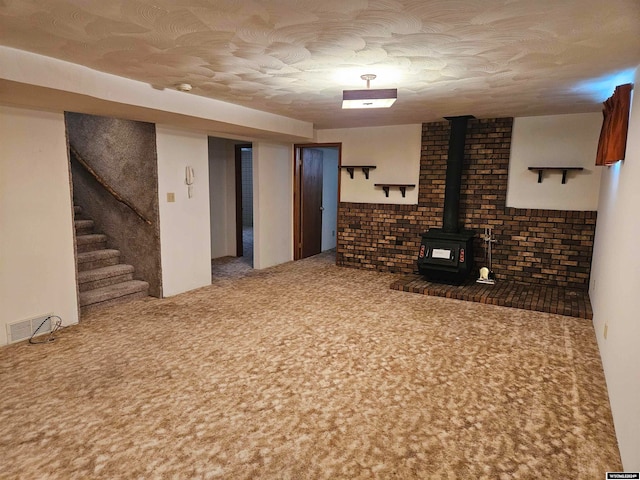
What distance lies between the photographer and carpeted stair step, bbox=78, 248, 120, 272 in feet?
14.2

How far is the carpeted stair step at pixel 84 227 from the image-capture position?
4676 mm

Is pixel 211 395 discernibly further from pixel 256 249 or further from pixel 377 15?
pixel 256 249

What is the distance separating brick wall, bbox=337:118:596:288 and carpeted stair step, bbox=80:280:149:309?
3.12 m

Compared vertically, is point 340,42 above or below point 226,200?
above

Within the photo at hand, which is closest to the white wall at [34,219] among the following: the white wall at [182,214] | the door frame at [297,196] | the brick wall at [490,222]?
the white wall at [182,214]

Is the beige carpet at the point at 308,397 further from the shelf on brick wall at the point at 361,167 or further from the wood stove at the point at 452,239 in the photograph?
the shelf on brick wall at the point at 361,167

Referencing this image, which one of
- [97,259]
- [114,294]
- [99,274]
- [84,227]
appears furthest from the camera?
[84,227]

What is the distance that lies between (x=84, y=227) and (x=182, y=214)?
1248 mm

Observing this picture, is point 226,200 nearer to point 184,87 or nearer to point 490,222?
point 184,87

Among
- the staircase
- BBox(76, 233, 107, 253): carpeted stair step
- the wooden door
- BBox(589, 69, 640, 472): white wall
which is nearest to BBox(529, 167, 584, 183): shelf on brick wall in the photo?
BBox(589, 69, 640, 472): white wall

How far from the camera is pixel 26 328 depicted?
3.22 meters

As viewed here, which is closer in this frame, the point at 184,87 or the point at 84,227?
the point at 184,87

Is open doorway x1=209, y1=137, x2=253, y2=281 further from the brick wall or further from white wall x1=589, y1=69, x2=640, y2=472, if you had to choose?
white wall x1=589, y1=69, x2=640, y2=472

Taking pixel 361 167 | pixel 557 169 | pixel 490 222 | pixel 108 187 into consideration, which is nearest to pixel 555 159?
pixel 557 169
